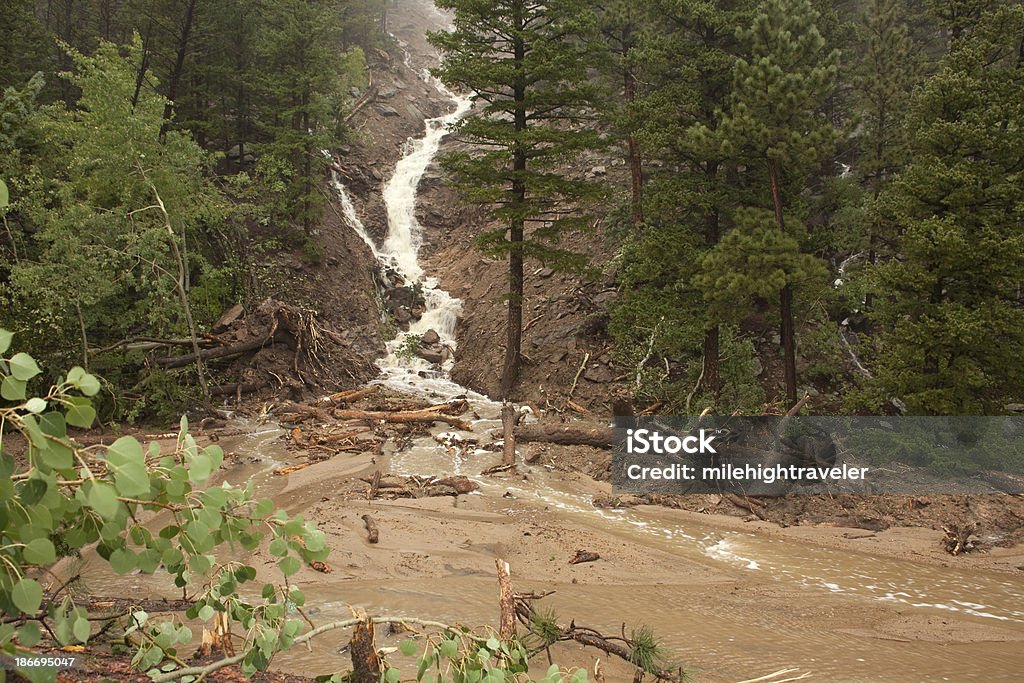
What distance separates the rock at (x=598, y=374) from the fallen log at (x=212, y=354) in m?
8.50

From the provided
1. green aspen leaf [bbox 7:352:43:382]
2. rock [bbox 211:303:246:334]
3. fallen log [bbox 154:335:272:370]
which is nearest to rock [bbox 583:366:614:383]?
fallen log [bbox 154:335:272:370]

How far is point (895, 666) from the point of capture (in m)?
5.85

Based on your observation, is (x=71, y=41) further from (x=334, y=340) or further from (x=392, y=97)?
(x=334, y=340)

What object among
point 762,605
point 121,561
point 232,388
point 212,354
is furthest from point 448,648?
point 212,354

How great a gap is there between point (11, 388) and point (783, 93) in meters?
13.7

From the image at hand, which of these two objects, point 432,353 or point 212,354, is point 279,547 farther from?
point 432,353

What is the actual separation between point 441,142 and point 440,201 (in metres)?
7.60

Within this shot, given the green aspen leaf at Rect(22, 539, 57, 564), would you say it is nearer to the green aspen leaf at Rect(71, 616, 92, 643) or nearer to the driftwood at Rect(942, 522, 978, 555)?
the green aspen leaf at Rect(71, 616, 92, 643)

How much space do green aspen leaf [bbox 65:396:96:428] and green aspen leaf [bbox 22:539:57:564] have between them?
0.24 metres

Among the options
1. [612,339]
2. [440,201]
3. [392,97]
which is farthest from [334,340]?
[392,97]

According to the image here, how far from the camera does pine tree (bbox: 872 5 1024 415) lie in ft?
36.7

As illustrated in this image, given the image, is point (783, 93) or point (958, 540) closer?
point (958, 540)

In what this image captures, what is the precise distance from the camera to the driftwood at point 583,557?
7.86 m

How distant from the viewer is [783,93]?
40.4 feet
